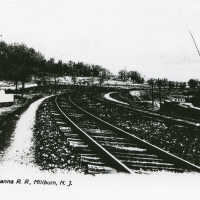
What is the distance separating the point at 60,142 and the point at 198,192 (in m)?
6.83

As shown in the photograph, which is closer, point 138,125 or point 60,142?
point 60,142

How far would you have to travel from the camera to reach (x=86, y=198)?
618cm

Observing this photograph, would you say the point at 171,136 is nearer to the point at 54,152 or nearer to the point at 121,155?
the point at 121,155

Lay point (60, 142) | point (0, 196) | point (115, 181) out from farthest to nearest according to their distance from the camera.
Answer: point (60, 142)
point (115, 181)
point (0, 196)

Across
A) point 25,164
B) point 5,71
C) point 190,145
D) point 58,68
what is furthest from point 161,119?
point 58,68

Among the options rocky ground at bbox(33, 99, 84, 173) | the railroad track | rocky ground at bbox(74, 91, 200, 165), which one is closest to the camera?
the railroad track

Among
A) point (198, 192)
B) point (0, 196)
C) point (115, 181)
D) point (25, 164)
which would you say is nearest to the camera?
point (0, 196)

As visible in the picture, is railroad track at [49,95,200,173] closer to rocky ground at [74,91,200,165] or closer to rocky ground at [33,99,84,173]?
rocky ground at [33,99,84,173]

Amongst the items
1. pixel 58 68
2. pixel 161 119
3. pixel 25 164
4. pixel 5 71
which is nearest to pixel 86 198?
pixel 25 164

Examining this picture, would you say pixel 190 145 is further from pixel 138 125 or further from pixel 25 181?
pixel 25 181

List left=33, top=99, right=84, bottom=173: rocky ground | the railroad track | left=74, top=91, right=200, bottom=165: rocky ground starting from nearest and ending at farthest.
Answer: the railroad track, left=33, top=99, right=84, bottom=173: rocky ground, left=74, top=91, right=200, bottom=165: rocky ground

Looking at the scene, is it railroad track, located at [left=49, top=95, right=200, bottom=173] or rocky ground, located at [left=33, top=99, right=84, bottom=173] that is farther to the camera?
rocky ground, located at [left=33, top=99, right=84, bottom=173]

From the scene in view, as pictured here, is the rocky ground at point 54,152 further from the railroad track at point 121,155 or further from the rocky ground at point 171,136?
the rocky ground at point 171,136

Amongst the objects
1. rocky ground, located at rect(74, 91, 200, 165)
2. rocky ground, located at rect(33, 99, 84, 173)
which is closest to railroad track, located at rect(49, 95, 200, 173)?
rocky ground, located at rect(33, 99, 84, 173)
